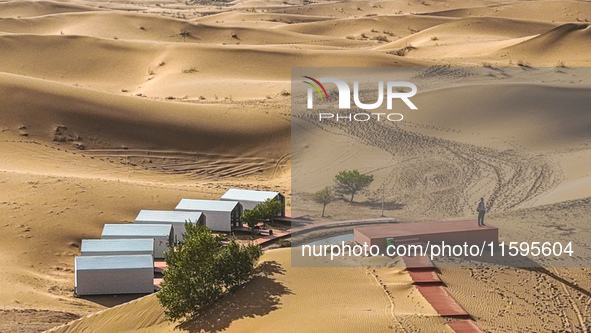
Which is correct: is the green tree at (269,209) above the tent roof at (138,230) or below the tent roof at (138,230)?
above

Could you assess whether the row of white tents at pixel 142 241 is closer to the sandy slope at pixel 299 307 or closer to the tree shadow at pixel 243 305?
the sandy slope at pixel 299 307

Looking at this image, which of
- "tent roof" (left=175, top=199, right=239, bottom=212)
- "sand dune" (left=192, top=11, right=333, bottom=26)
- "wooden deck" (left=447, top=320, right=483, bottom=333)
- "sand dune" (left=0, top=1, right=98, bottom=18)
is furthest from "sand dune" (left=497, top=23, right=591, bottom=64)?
"sand dune" (left=0, top=1, right=98, bottom=18)

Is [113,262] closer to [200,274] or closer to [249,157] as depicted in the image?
[200,274]

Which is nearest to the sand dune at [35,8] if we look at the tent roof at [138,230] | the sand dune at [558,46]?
the sand dune at [558,46]

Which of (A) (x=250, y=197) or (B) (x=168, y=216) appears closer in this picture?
(B) (x=168, y=216)

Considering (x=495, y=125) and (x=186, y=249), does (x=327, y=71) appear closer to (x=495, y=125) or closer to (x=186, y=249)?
(x=495, y=125)

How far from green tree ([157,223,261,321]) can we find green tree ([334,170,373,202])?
10146 mm

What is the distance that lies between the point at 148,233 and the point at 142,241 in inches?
31.9

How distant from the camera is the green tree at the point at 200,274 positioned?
51.9 ft

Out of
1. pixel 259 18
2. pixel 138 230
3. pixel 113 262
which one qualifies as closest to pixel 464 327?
pixel 113 262

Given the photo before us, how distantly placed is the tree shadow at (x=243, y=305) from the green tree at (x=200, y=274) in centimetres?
23

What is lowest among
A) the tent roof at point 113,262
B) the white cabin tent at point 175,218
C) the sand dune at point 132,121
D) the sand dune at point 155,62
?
the tent roof at point 113,262

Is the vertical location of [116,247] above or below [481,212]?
below

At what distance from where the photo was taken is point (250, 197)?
84.7 ft
